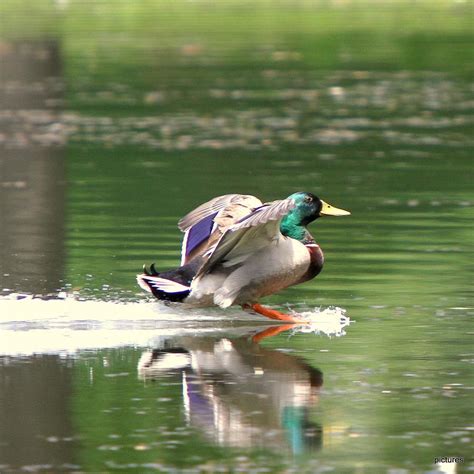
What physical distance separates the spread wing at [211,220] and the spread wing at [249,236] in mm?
280

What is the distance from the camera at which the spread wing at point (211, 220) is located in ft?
32.9

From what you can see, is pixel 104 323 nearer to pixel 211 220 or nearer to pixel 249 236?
pixel 249 236

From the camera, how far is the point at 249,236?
9.45 m

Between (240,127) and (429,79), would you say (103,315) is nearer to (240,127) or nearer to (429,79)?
(240,127)

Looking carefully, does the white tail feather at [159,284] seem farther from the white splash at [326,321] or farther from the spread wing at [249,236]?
the white splash at [326,321]

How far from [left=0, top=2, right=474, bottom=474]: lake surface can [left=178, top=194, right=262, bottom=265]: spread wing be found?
395 millimetres

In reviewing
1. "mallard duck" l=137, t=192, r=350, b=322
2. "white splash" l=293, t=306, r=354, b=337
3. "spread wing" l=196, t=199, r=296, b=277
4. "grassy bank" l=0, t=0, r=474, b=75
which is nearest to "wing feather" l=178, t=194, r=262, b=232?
"mallard duck" l=137, t=192, r=350, b=322

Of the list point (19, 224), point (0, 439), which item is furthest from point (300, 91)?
point (0, 439)

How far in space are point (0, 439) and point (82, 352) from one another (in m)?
1.78

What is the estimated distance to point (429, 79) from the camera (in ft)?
85.9

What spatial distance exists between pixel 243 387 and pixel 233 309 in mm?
2301

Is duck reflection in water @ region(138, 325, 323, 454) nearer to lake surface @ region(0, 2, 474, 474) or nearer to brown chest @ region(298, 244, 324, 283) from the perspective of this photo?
lake surface @ region(0, 2, 474, 474)

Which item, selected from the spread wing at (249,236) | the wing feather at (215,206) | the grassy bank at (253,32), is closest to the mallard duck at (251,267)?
the spread wing at (249,236)

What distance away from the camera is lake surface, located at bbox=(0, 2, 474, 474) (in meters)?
7.07
